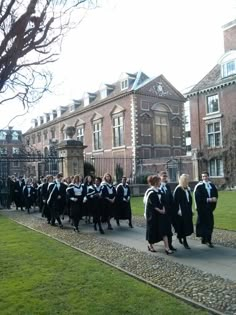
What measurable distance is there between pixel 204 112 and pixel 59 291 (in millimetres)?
35028

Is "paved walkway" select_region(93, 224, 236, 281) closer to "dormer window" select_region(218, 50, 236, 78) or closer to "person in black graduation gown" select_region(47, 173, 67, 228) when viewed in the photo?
"person in black graduation gown" select_region(47, 173, 67, 228)

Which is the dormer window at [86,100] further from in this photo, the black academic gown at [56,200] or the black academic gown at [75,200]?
the black academic gown at [75,200]

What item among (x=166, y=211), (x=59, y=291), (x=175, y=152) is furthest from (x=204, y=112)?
(x=59, y=291)

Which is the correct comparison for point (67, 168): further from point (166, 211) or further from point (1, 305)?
point (1, 305)

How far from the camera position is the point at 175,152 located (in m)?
49.0

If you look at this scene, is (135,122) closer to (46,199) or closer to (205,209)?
(46,199)

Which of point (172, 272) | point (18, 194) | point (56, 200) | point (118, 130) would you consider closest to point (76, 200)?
point (56, 200)

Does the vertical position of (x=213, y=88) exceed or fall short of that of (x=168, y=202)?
it exceeds it

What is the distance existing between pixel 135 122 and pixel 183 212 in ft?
115

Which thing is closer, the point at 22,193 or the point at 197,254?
the point at 197,254

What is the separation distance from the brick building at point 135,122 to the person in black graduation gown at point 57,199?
24089 mm

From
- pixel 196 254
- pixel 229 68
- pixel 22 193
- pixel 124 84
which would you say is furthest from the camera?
pixel 124 84

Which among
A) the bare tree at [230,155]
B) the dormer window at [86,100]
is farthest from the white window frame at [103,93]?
the bare tree at [230,155]

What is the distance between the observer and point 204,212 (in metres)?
10.4
